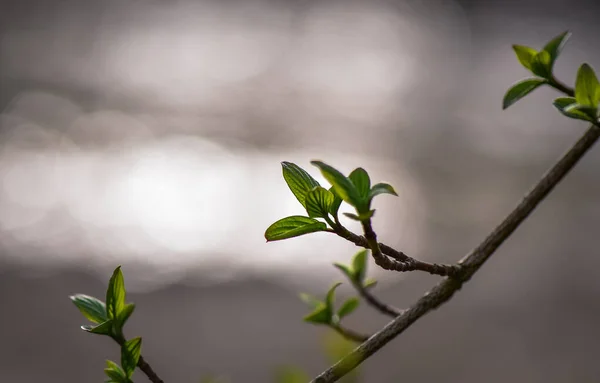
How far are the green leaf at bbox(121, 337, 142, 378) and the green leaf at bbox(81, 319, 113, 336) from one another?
13mm

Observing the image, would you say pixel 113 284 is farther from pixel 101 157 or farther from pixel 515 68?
pixel 515 68

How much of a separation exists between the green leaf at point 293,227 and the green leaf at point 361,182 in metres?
0.03

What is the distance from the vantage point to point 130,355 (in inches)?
12.2

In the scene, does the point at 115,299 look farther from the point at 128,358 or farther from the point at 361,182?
the point at 361,182

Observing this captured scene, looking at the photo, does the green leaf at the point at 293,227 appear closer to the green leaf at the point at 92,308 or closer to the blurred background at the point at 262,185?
the green leaf at the point at 92,308

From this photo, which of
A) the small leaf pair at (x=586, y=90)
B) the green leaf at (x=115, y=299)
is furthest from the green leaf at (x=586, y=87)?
the green leaf at (x=115, y=299)

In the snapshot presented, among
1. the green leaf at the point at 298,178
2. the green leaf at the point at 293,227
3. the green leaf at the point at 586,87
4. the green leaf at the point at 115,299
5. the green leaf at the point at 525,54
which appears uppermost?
the green leaf at the point at 525,54

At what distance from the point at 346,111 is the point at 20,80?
1.02 meters

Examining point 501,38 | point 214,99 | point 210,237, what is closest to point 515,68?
point 501,38

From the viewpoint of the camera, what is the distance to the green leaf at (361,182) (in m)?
0.27

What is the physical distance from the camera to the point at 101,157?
1878mm

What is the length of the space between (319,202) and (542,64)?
0.15 meters

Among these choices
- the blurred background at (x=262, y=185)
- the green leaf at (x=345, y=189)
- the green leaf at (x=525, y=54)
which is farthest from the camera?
the blurred background at (x=262, y=185)

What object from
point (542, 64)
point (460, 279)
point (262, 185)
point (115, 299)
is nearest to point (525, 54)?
point (542, 64)
